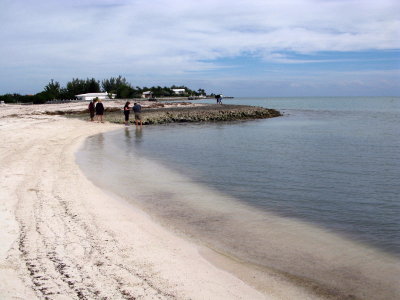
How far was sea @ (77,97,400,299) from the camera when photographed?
215 inches

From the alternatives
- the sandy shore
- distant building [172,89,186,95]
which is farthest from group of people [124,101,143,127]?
distant building [172,89,186,95]

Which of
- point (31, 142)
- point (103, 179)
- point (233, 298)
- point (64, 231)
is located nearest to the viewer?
point (233, 298)

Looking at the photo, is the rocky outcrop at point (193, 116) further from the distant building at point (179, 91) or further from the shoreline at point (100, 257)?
the distant building at point (179, 91)

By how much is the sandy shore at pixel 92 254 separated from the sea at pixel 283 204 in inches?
27.8

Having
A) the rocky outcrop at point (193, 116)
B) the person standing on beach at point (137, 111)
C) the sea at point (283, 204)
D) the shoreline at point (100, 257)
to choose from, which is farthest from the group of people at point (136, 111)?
the shoreline at point (100, 257)

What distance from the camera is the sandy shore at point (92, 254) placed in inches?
166

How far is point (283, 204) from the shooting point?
28.5 ft

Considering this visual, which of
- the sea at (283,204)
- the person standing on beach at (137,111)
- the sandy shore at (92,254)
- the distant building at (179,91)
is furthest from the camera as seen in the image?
the distant building at (179,91)

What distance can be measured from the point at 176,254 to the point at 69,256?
147 cm

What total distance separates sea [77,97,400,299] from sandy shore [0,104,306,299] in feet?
2.32

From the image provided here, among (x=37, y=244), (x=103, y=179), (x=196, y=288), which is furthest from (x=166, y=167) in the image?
(x=196, y=288)

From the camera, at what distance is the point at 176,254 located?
5457 millimetres

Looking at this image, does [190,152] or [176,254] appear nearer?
[176,254]

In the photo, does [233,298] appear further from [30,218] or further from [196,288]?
[30,218]
